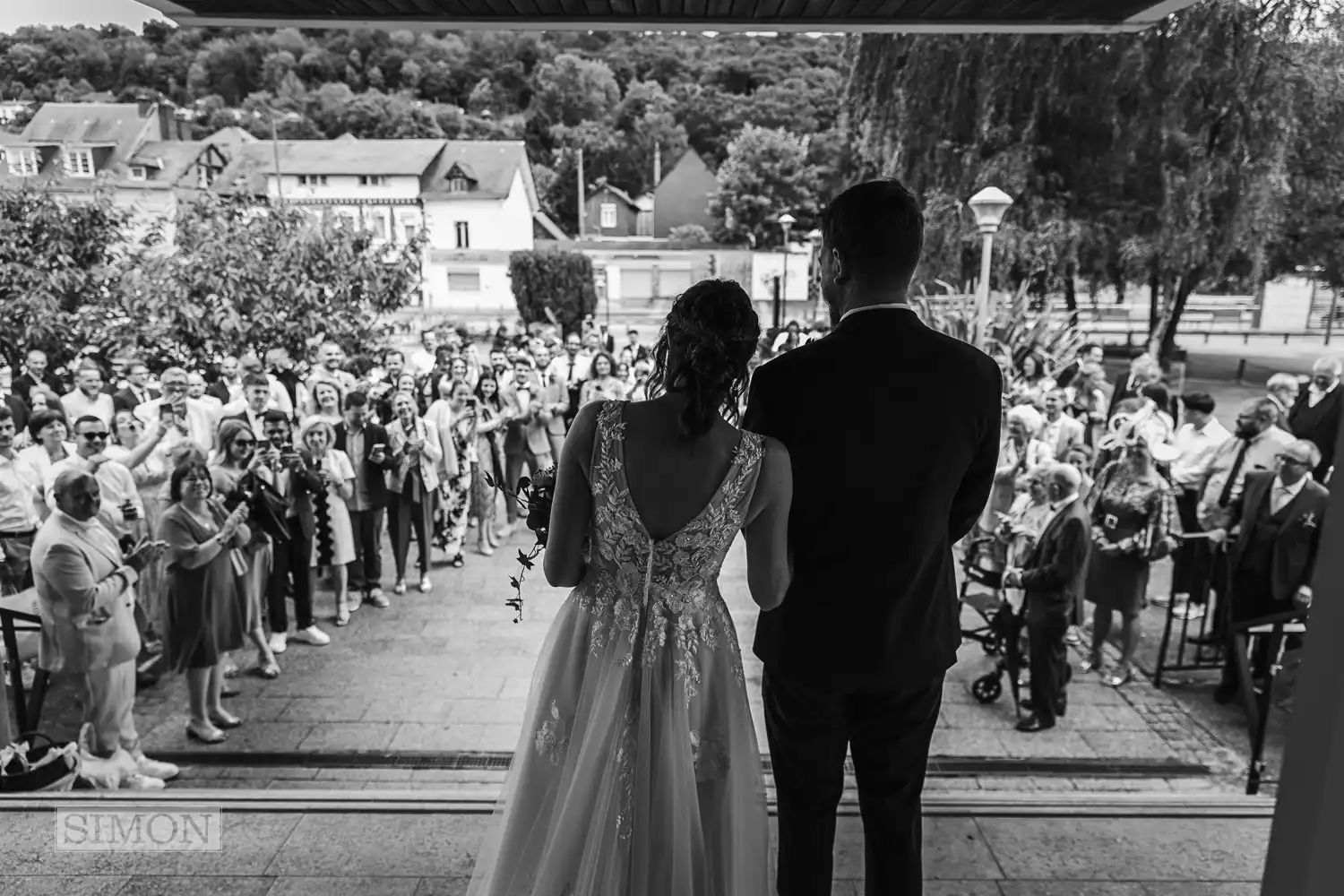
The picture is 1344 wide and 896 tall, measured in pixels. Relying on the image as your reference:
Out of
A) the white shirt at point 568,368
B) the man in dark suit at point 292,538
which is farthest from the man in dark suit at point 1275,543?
the white shirt at point 568,368

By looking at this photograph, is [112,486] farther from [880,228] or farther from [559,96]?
[559,96]

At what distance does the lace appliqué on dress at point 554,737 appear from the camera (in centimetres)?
182

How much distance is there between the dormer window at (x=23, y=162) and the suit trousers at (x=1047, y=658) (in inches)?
381

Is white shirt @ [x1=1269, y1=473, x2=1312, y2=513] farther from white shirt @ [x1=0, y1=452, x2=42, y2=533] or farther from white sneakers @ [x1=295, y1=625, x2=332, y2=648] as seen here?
white shirt @ [x1=0, y1=452, x2=42, y2=533]

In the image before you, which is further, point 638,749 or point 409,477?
point 409,477

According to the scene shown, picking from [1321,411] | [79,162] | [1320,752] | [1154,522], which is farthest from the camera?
[79,162]

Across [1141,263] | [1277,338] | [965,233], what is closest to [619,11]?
[965,233]

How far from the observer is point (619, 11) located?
308cm

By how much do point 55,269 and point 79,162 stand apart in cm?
255

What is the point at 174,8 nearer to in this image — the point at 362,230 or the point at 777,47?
the point at 362,230

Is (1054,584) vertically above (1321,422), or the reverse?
(1321,422)

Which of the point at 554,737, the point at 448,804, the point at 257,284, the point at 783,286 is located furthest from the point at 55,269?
the point at 783,286

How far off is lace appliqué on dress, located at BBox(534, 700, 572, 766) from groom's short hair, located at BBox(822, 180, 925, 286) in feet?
3.53

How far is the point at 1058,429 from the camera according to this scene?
671 cm
